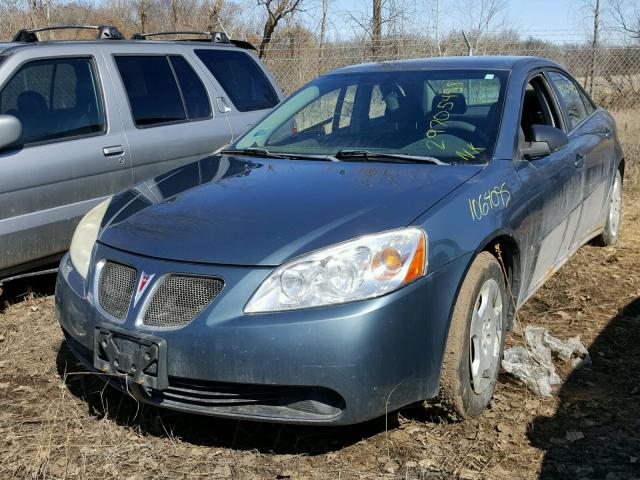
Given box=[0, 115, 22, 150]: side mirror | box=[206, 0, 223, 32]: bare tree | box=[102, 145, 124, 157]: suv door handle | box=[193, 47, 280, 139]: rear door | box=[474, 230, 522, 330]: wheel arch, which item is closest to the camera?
box=[474, 230, 522, 330]: wheel arch

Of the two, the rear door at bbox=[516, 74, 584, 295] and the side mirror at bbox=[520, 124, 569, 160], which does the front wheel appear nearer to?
the rear door at bbox=[516, 74, 584, 295]

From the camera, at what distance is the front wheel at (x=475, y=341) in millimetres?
3056

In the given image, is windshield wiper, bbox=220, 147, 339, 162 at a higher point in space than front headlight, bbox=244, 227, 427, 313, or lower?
higher

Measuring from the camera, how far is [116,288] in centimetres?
309

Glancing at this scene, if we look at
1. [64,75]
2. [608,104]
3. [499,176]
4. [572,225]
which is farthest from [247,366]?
[608,104]

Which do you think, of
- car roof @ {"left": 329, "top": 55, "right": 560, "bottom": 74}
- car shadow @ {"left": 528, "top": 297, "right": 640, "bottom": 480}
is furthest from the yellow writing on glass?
car shadow @ {"left": 528, "top": 297, "right": 640, "bottom": 480}

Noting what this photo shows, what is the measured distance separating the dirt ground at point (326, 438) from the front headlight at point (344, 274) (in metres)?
0.74

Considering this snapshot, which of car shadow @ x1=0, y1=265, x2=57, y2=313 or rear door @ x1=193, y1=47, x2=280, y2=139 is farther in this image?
rear door @ x1=193, y1=47, x2=280, y2=139

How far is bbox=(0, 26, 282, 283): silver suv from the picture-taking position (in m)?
4.71

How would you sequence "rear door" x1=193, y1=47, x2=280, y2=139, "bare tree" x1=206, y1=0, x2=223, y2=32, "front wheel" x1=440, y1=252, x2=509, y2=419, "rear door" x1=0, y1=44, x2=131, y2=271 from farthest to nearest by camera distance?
"bare tree" x1=206, y1=0, x2=223, y2=32
"rear door" x1=193, y1=47, x2=280, y2=139
"rear door" x1=0, y1=44, x2=131, y2=271
"front wheel" x1=440, y1=252, x2=509, y2=419

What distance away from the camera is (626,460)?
3.05m

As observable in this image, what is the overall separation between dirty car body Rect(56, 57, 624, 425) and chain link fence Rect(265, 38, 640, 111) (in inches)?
315

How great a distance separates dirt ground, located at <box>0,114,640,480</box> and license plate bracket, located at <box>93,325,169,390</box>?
403 mm

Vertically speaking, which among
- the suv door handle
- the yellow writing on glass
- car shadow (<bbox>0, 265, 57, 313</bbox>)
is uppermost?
the yellow writing on glass
